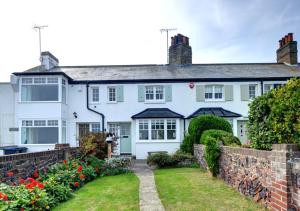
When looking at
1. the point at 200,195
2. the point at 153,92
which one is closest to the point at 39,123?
the point at 153,92

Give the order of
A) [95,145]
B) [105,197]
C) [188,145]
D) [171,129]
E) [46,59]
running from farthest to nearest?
[46,59]
[171,129]
[188,145]
[95,145]
[105,197]

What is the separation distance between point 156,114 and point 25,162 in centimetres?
1269

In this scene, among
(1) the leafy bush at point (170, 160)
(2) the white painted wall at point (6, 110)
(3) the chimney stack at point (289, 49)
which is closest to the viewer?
(1) the leafy bush at point (170, 160)

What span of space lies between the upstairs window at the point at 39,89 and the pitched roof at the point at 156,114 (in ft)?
18.8

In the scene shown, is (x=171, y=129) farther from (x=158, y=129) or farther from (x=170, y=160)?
(x=170, y=160)

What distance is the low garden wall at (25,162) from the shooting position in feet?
25.6

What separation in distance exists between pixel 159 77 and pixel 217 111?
4750 mm

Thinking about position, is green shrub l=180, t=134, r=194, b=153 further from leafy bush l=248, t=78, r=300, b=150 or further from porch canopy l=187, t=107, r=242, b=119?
leafy bush l=248, t=78, r=300, b=150

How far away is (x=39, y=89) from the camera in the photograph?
2144cm

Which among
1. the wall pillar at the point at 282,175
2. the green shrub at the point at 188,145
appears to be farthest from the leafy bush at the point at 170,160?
the wall pillar at the point at 282,175

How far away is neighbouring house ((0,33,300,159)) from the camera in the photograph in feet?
68.0

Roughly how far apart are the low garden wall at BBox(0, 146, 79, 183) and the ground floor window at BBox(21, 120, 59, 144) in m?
8.53

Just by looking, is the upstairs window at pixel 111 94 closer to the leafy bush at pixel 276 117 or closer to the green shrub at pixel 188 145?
the green shrub at pixel 188 145

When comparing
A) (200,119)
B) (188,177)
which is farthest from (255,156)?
(200,119)
